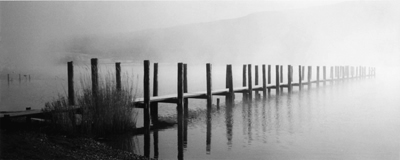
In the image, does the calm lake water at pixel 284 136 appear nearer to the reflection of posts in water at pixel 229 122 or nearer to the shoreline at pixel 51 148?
the reflection of posts in water at pixel 229 122

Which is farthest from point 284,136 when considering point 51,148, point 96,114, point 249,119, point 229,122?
point 51,148

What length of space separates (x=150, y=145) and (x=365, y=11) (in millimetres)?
137563

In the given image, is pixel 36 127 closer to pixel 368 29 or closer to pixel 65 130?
pixel 65 130

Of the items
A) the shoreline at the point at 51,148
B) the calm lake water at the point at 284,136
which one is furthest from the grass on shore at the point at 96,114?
the shoreline at the point at 51,148

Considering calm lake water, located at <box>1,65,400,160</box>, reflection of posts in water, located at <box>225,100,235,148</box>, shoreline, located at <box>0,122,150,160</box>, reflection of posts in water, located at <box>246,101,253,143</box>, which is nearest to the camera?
shoreline, located at <box>0,122,150,160</box>

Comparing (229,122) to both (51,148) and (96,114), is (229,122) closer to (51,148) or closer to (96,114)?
(96,114)

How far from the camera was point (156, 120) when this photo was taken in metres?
14.1

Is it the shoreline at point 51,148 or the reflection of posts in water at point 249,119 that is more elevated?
the shoreline at point 51,148

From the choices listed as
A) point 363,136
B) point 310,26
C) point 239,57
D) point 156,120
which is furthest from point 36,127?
point 239,57

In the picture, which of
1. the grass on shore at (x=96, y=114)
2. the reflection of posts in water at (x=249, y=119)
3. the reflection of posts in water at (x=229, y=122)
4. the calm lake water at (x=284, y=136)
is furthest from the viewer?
the reflection of posts in water at (x=249, y=119)

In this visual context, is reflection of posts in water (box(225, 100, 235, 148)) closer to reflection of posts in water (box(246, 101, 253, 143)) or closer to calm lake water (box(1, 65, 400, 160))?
calm lake water (box(1, 65, 400, 160))

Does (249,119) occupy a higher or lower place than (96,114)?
lower

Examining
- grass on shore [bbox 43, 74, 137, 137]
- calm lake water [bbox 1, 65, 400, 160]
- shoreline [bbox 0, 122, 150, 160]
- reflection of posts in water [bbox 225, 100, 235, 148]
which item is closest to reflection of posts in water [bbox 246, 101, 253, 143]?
calm lake water [bbox 1, 65, 400, 160]

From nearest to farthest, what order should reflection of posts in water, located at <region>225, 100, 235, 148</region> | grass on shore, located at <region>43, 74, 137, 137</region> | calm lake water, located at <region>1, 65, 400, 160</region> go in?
calm lake water, located at <region>1, 65, 400, 160</region>
grass on shore, located at <region>43, 74, 137, 137</region>
reflection of posts in water, located at <region>225, 100, 235, 148</region>
